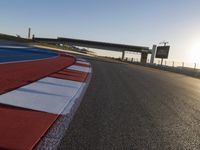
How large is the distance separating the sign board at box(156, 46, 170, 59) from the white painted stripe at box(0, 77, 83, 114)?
6244 cm

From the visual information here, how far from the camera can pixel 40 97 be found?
718 cm

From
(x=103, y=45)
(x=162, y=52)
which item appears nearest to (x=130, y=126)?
(x=162, y=52)

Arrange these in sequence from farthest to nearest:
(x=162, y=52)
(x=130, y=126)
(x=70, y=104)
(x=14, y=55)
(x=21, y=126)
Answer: (x=162, y=52)
(x=14, y=55)
(x=70, y=104)
(x=130, y=126)
(x=21, y=126)

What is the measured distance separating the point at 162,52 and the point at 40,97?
216ft

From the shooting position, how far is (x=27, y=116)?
5246 millimetres

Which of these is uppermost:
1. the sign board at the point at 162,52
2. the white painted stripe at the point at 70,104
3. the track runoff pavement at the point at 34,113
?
the track runoff pavement at the point at 34,113

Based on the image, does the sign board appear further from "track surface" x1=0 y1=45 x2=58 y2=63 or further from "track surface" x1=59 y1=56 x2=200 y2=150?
"track surface" x1=59 y1=56 x2=200 y2=150

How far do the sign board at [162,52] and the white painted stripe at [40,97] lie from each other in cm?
6244

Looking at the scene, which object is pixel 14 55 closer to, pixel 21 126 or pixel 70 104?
pixel 70 104

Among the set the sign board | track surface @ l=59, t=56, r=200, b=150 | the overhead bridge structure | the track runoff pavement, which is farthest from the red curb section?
the overhead bridge structure

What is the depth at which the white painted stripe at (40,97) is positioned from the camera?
6.13 m

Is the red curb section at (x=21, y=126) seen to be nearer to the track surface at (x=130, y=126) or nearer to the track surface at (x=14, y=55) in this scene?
the track surface at (x=130, y=126)

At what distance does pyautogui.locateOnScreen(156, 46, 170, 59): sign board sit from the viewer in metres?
69.1

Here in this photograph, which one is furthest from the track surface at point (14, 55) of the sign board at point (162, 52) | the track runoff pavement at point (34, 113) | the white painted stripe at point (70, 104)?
the sign board at point (162, 52)
